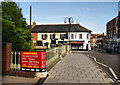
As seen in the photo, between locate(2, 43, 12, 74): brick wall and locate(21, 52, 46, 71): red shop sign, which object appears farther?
locate(2, 43, 12, 74): brick wall

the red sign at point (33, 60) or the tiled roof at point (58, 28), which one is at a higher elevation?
the tiled roof at point (58, 28)

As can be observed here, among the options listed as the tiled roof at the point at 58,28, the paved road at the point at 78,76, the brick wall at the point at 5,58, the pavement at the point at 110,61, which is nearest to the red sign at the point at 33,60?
the brick wall at the point at 5,58

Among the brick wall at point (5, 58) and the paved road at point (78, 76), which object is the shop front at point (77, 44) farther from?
the brick wall at point (5, 58)

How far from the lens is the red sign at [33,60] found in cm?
651

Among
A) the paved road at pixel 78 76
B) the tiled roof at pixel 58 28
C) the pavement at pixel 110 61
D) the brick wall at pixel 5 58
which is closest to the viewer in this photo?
the paved road at pixel 78 76

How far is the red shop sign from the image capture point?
652cm

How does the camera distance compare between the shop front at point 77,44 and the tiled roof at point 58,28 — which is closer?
the shop front at point 77,44

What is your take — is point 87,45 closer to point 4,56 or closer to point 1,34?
point 1,34

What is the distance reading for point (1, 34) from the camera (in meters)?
10.0

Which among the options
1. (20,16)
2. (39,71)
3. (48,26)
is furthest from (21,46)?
(48,26)

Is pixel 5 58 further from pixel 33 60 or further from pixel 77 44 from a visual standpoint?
pixel 77 44

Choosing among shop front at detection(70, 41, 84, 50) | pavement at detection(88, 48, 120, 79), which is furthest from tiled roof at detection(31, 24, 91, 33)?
pavement at detection(88, 48, 120, 79)

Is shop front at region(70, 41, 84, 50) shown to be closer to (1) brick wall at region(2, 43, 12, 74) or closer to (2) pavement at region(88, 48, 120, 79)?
(2) pavement at region(88, 48, 120, 79)

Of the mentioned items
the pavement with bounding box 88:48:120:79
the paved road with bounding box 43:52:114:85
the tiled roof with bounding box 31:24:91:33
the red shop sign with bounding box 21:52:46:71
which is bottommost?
the pavement with bounding box 88:48:120:79
